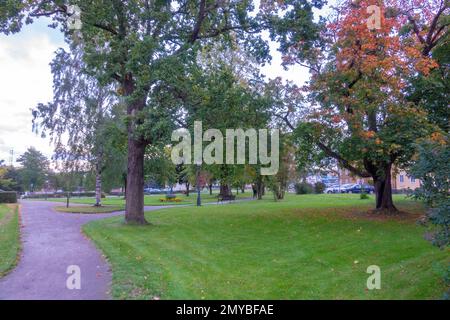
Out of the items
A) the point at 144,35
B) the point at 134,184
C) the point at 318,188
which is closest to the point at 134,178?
the point at 134,184

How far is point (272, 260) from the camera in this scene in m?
9.47

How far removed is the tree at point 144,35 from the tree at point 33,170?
215 feet

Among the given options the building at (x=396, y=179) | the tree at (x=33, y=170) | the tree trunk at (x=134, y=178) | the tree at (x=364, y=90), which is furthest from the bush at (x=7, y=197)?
the tree at (x=33, y=170)

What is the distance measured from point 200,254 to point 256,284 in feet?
10.2

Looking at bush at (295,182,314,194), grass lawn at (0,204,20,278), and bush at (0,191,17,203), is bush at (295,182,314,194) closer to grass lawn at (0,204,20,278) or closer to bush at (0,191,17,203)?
bush at (0,191,17,203)

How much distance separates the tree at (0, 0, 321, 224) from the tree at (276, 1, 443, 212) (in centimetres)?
208

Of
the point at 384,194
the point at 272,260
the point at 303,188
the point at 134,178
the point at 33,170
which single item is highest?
the point at 33,170

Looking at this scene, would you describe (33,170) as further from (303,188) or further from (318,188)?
(318,188)

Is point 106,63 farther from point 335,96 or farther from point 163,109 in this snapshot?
point 335,96

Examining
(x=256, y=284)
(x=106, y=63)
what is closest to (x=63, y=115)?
(x=106, y=63)

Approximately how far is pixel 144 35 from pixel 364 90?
8.60m

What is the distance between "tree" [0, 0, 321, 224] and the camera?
559 inches

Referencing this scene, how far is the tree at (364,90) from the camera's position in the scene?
593 inches
